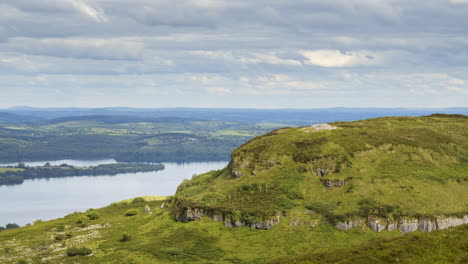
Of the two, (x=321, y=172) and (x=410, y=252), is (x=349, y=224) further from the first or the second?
(x=410, y=252)

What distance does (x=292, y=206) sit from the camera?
7894 centimetres

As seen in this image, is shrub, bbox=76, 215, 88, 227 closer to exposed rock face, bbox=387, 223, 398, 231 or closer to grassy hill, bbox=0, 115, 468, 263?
grassy hill, bbox=0, 115, 468, 263

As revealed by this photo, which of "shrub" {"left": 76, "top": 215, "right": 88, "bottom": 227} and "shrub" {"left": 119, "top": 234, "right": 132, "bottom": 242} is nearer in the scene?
"shrub" {"left": 119, "top": 234, "right": 132, "bottom": 242}

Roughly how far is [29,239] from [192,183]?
A: 3669 centimetres

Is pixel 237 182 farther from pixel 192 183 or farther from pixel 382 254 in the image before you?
pixel 382 254

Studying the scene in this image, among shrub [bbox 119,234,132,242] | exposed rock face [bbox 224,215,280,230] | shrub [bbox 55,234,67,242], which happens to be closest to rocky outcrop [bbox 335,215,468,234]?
exposed rock face [bbox 224,215,280,230]

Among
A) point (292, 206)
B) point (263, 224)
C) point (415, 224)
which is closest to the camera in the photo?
point (415, 224)

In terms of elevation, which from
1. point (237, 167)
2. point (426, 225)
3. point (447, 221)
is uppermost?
point (237, 167)

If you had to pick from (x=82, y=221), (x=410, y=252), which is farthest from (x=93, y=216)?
(x=410, y=252)

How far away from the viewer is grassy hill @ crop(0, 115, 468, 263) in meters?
72.3

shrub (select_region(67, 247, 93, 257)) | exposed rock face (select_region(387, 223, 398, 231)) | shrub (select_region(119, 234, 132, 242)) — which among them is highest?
exposed rock face (select_region(387, 223, 398, 231))

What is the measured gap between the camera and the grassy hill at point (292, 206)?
72.3 metres

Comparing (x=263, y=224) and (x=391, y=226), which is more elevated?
(x=391, y=226)

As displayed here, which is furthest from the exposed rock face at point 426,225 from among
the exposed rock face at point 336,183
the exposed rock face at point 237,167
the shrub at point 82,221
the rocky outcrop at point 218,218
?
the shrub at point 82,221
